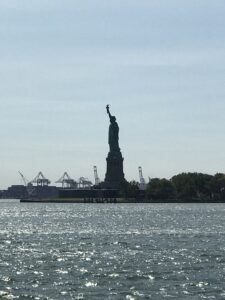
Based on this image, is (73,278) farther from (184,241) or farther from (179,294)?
(184,241)

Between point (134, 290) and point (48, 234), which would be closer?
point (134, 290)

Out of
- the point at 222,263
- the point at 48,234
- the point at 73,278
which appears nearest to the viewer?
the point at 73,278

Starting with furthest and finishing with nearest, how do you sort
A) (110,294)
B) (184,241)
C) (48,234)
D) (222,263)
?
(48,234) → (184,241) → (222,263) → (110,294)

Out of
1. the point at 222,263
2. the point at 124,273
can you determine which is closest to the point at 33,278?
the point at 124,273

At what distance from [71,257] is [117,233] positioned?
1110 inches

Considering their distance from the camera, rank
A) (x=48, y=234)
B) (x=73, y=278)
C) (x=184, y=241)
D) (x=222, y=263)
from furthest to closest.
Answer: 1. (x=48, y=234)
2. (x=184, y=241)
3. (x=222, y=263)
4. (x=73, y=278)

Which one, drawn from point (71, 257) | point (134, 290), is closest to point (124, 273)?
point (134, 290)

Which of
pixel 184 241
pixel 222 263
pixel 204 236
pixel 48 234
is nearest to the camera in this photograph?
pixel 222 263

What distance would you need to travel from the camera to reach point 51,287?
41.0m

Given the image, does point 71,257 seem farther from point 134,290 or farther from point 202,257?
point 134,290

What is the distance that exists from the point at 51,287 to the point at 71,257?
1557 cm

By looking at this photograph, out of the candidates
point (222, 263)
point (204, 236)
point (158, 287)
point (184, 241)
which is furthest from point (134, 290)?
point (204, 236)

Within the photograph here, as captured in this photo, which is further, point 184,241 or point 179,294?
point 184,241

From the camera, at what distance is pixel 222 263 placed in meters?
51.8
